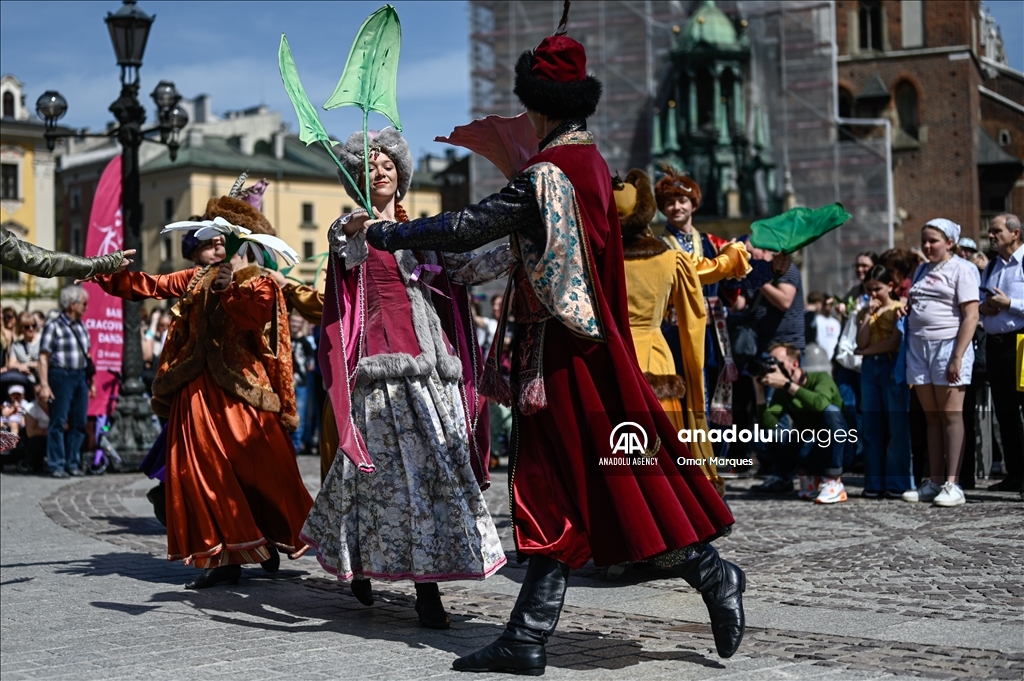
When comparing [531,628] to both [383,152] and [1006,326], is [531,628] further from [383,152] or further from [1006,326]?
[1006,326]

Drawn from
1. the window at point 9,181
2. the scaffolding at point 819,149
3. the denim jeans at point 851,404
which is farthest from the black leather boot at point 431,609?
the window at point 9,181

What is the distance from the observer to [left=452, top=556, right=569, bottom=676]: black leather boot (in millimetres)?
4574

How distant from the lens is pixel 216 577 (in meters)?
6.80

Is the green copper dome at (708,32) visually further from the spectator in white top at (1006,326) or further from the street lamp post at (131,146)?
the spectator in white top at (1006,326)

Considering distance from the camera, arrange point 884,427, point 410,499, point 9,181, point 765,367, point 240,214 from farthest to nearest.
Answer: point 9,181 < point 884,427 < point 765,367 < point 240,214 < point 410,499

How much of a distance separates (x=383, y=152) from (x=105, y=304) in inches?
355

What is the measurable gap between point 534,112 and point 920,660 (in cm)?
233

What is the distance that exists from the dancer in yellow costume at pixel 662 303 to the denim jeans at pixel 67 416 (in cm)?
861

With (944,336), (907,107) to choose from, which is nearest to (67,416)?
(944,336)

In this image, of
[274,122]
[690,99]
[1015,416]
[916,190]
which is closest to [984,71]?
[916,190]

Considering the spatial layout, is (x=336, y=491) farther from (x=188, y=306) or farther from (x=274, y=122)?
(x=274, y=122)

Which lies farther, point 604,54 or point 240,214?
point 604,54

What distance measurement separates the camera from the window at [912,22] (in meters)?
57.1

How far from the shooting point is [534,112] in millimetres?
4910
